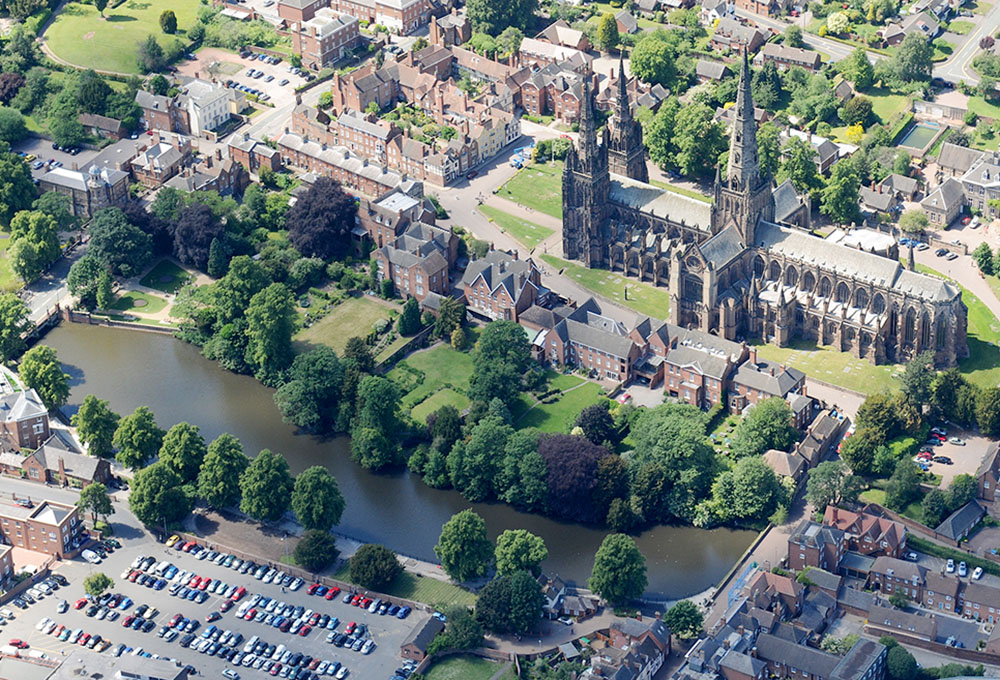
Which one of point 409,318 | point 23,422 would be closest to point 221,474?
point 23,422

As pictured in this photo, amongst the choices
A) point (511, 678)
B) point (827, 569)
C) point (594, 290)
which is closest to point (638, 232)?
point (594, 290)

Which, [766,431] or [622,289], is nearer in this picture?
[766,431]

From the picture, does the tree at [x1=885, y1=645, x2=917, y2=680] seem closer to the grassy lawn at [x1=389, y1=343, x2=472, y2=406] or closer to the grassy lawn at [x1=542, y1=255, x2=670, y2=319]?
the grassy lawn at [x1=389, y1=343, x2=472, y2=406]

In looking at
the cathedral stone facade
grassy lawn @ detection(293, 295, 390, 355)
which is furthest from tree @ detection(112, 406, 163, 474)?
the cathedral stone facade

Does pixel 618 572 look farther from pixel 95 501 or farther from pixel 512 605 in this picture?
pixel 95 501

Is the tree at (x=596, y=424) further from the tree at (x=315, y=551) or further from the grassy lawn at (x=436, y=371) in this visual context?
the tree at (x=315, y=551)

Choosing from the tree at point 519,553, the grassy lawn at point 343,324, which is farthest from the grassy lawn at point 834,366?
the grassy lawn at point 343,324
